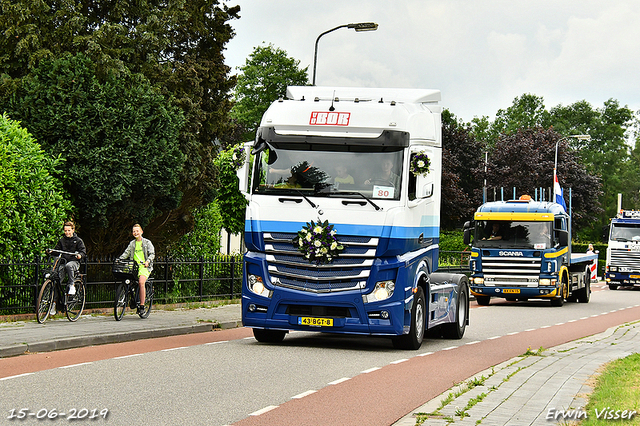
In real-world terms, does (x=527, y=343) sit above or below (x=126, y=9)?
below

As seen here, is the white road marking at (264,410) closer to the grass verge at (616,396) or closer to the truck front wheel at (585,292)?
the grass verge at (616,396)

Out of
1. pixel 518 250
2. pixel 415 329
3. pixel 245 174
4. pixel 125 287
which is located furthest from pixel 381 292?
pixel 518 250

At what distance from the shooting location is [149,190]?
1819 centimetres

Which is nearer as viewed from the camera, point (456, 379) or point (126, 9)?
point (456, 379)

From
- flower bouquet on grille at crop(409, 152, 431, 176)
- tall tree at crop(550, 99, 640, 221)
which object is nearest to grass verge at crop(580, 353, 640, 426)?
flower bouquet on grille at crop(409, 152, 431, 176)

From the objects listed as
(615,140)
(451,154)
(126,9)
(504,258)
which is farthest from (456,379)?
(615,140)

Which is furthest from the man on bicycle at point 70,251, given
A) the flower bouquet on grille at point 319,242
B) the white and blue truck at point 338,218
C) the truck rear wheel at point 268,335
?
the flower bouquet on grille at point 319,242

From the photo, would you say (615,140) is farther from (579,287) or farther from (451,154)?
(579,287)

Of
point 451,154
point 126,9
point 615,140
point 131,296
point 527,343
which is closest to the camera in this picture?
point 527,343

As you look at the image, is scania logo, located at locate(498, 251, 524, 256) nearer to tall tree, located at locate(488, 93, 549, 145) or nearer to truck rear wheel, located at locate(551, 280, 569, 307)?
truck rear wheel, located at locate(551, 280, 569, 307)

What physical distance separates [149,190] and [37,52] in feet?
13.1

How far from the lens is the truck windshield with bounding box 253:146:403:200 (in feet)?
41.2

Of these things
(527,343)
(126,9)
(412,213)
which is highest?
(126,9)

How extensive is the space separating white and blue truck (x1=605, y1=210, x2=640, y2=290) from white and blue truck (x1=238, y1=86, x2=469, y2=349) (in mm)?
30846
